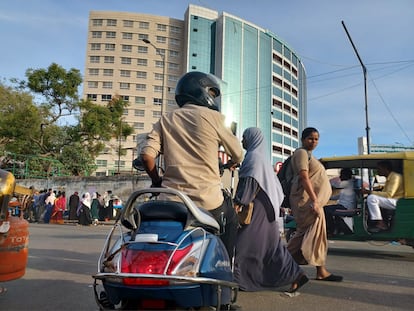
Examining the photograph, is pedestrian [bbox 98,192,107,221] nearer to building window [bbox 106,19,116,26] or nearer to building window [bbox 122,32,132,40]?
building window [bbox 122,32,132,40]

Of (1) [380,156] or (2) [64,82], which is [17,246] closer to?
(1) [380,156]

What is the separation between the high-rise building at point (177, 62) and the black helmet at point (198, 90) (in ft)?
242

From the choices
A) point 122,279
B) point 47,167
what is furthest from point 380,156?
point 47,167

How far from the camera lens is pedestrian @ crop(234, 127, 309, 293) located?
3903 millimetres

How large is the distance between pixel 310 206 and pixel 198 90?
2383 mm

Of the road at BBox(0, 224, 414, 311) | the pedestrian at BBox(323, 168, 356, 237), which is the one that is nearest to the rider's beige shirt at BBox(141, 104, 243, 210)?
the road at BBox(0, 224, 414, 311)

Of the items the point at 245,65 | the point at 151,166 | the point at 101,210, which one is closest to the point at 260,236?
the point at 151,166

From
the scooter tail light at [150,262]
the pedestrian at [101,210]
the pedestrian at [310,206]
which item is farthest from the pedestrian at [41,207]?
the scooter tail light at [150,262]

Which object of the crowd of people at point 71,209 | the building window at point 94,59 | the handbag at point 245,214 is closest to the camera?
the handbag at point 245,214

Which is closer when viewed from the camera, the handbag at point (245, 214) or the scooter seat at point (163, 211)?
the scooter seat at point (163, 211)

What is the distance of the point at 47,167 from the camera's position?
2984 centimetres

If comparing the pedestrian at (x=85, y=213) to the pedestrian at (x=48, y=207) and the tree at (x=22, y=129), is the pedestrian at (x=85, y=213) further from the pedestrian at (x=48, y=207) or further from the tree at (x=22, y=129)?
the tree at (x=22, y=129)

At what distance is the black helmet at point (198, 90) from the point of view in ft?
11.0

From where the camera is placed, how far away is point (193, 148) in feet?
10.2
